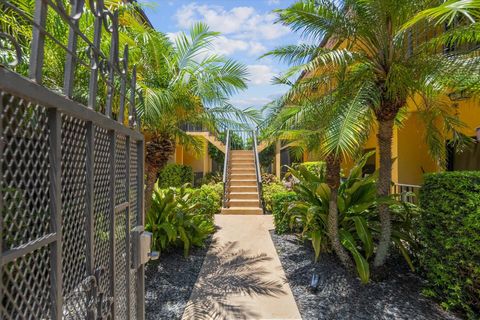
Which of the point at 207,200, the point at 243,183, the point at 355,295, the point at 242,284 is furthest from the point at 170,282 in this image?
the point at 243,183

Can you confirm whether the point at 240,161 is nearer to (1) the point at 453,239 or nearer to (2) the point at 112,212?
(1) the point at 453,239

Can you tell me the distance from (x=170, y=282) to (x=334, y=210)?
2.81 metres

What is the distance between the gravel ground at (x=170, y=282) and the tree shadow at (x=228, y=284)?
5.1 inches

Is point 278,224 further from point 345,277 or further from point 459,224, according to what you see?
point 459,224

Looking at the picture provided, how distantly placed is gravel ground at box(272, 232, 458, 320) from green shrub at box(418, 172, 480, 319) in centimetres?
27

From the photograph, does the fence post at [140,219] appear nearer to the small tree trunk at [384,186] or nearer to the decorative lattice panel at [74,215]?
the decorative lattice panel at [74,215]

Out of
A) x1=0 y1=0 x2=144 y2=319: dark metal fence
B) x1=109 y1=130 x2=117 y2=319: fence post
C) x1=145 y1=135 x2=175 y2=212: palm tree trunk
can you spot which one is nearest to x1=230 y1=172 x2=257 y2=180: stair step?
x1=145 y1=135 x2=175 y2=212: palm tree trunk

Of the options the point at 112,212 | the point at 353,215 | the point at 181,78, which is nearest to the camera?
the point at 112,212

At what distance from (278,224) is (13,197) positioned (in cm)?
715

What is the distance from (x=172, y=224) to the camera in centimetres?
632

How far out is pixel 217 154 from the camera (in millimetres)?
20203

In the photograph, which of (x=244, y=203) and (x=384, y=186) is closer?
(x=384, y=186)

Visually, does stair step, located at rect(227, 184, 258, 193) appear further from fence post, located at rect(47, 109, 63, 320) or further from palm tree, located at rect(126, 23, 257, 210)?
fence post, located at rect(47, 109, 63, 320)

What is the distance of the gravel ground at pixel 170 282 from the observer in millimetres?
4340
